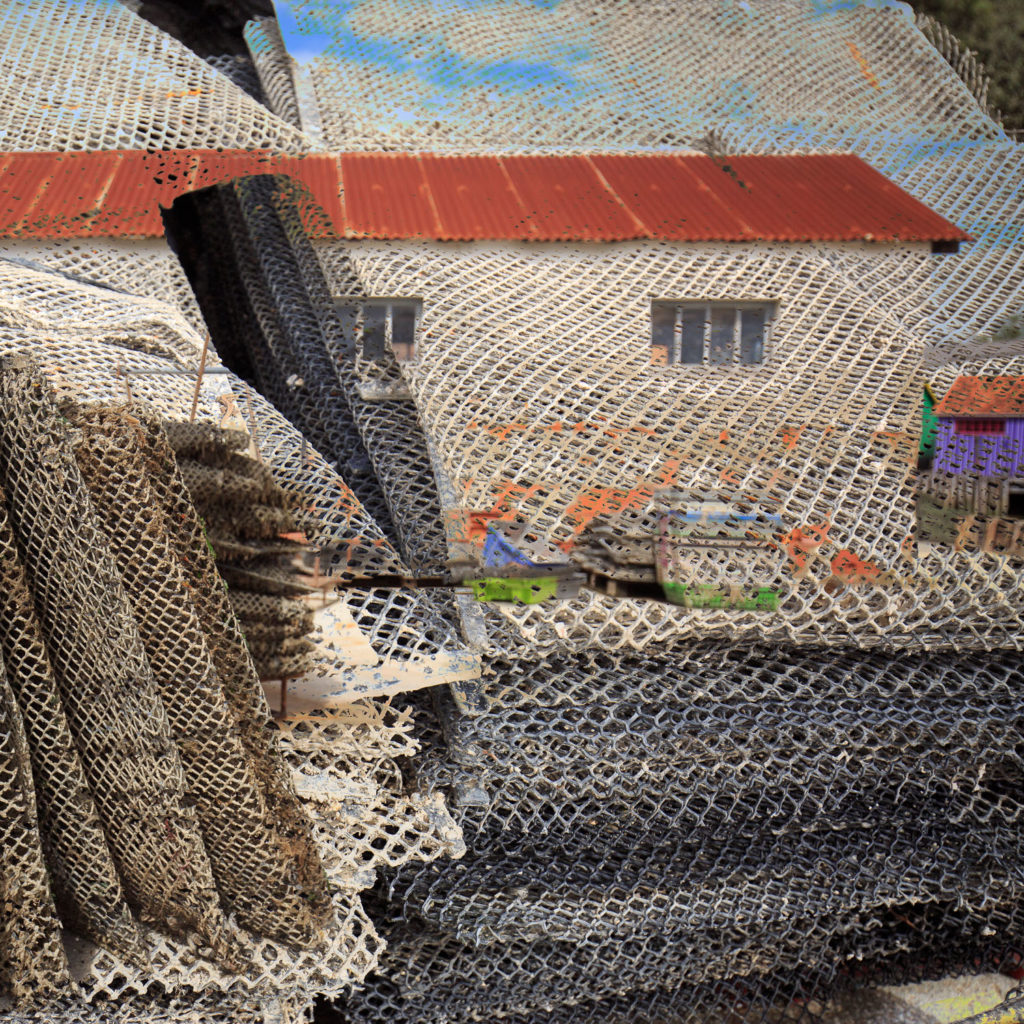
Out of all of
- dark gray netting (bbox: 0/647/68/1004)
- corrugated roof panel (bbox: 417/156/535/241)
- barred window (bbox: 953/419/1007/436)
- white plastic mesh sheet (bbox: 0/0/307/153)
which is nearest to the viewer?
dark gray netting (bbox: 0/647/68/1004)

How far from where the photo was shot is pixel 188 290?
2281 mm

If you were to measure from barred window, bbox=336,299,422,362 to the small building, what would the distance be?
37.4 inches

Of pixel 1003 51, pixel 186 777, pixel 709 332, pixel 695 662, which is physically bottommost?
pixel 695 662

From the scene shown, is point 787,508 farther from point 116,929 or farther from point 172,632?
point 116,929

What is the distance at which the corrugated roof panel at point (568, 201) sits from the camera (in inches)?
94.3

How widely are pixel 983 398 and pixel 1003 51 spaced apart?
5.92 feet

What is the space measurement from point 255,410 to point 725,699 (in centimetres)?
88

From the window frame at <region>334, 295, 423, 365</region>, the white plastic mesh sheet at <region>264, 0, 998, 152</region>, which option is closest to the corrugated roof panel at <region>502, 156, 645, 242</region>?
the white plastic mesh sheet at <region>264, 0, 998, 152</region>

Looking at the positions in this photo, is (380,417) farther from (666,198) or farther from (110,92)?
(110,92)

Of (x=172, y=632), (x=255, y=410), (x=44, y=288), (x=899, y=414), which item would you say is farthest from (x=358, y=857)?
(x=899, y=414)

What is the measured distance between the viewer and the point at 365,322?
7.32ft

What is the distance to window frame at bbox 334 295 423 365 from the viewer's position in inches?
85.4

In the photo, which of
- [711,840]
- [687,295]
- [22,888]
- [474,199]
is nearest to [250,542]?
Answer: [22,888]

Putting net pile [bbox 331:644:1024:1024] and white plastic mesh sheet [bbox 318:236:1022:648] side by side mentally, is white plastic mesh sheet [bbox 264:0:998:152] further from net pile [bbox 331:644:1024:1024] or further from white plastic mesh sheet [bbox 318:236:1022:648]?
net pile [bbox 331:644:1024:1024]
